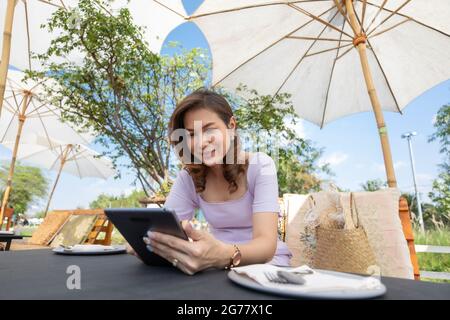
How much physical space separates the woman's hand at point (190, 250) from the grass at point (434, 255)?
16.5ft

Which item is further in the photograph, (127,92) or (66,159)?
(66,159)

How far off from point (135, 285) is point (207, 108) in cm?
94

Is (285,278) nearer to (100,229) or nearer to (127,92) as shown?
(100,229)

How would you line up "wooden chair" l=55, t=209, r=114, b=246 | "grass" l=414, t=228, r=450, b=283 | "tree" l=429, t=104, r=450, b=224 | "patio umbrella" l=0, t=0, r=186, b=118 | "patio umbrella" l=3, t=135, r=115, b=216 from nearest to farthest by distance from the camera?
"wooden chair" l=55, t=209, r=114, b=246
"grass" l=414, t=228, r=450, b=283
"patio umbrella" l=0, t=0, r=186, b=118
"tree" l=429, t=104, r=450, b=224
"patio umbrella" l=3, t=135, r=115, b=216

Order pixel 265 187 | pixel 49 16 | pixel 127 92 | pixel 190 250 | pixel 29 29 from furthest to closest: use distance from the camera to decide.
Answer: pixel 127 92
pixel 29 29
pixel 49 16
pixel 265 187
pixel 190 250

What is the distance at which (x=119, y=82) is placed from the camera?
6.04 metres

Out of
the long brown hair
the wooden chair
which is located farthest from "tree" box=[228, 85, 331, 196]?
the long brown hair

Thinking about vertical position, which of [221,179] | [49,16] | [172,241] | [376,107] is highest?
[49,16]

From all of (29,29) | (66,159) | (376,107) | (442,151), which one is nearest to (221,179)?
(376,107)

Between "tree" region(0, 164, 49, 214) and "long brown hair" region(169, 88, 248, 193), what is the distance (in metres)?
32.1

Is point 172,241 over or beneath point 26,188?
beneath

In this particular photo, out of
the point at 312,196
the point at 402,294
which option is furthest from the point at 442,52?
the point at 402,294

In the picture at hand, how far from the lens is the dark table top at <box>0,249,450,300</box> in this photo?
0.58m

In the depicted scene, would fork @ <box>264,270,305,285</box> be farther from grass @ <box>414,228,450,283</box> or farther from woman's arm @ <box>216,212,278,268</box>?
grass @ <box>414,228,450,283</box>
